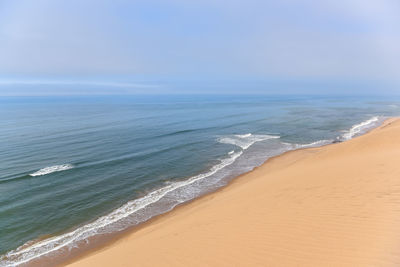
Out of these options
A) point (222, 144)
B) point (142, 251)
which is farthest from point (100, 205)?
point (222, 144)

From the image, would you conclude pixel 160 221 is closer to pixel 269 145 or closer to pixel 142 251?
pixel 142 251

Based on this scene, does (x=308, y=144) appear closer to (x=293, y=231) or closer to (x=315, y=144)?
(x=315, y=144)

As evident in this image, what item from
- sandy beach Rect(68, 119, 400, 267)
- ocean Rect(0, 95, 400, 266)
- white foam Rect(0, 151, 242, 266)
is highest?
sandy beach Rect(68, 119, 400, 267)

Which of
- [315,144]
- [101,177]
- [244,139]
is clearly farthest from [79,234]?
[315,144]

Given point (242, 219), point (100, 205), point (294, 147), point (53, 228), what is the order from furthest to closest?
point (294, 147) < point (100, 205) < point (53, 228) < point (242, 219)

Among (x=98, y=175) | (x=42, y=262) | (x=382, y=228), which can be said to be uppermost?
(x=382, y=228)

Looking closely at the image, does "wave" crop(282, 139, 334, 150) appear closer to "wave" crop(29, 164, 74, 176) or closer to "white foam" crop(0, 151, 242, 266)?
"white foam" crop(0, 151, 242, 266)

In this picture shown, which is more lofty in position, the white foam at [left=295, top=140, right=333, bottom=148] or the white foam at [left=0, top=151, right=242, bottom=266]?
the white foam at [left=295, top=140, right=333, bottom=148]

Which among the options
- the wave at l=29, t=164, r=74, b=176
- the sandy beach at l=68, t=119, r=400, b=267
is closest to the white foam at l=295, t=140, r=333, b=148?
the sandy beach at l=68, t=119, r=400, b=267
